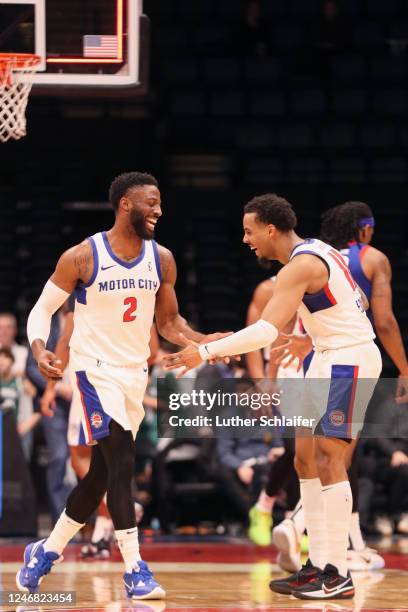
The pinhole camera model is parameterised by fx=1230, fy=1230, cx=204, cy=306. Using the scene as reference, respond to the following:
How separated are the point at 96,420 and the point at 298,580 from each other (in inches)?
54.7

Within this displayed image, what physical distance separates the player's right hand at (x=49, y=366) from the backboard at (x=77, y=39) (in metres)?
2.04

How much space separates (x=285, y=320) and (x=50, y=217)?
1047 centimetres

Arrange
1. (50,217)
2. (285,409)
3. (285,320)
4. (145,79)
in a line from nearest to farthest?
(285,320), (285,409), (145,79), (50,217)

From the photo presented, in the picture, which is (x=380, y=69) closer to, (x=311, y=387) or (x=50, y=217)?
(x=50, y=217)

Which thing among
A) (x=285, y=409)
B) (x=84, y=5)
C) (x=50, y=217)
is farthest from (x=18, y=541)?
(x=50, y=217)

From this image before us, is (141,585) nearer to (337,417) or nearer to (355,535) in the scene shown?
(337,417)

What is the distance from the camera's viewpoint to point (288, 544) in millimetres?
7340

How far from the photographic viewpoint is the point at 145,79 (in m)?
7.45

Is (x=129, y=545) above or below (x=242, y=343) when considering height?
below

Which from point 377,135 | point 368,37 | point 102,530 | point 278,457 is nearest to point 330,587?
point 278,457

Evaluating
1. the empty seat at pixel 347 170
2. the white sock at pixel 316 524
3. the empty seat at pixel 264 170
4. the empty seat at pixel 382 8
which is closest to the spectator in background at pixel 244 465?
the white sock at pixel 316 524

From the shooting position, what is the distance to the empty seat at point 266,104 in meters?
16.9

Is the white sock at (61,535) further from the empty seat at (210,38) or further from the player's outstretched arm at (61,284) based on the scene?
the empty seat at (210,38)

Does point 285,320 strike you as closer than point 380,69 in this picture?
Yes
